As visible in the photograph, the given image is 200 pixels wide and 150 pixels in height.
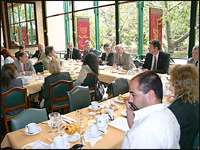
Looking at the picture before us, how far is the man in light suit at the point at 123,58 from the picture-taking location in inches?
209

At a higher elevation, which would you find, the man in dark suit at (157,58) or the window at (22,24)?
the window at (22,24)

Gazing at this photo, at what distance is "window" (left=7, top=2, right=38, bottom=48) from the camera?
990 cm

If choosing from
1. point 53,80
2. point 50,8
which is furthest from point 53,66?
point 50,8

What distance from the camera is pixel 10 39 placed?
990 centimetres

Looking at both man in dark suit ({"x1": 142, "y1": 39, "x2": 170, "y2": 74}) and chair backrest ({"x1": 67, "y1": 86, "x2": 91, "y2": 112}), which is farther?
man in dark suit ({"x1": 142, "y1": 39, "x2": 170, "y2": 74})

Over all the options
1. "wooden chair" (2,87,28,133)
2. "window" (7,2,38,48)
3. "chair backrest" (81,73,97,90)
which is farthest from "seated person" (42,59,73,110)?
"window" (7,2,38,48)

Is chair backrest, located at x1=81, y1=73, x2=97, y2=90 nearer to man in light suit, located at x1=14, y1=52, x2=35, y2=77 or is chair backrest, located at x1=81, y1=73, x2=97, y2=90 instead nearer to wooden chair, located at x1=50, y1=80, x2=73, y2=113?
wooden chair, located at x1=50, y1=80, x2=73, y2=113

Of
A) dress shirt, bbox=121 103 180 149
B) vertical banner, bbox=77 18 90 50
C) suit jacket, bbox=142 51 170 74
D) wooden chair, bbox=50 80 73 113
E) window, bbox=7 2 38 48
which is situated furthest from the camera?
window, bbox=7 2 38 48

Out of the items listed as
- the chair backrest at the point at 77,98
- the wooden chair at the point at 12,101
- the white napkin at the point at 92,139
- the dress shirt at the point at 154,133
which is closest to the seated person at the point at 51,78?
the wooden chair at the point at 12,101

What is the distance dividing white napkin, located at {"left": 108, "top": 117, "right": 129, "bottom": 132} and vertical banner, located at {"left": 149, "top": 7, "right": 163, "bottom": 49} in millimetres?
4346

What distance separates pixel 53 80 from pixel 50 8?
8403mm

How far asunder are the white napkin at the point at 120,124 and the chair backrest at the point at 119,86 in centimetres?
121

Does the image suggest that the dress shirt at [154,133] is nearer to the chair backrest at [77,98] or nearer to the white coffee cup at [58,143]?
the white coffee cup at [58,143]

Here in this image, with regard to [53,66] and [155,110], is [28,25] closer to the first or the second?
[53,66]
